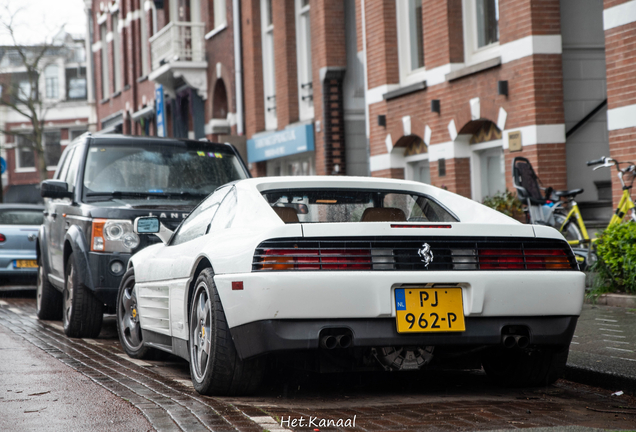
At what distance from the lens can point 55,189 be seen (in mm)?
9227

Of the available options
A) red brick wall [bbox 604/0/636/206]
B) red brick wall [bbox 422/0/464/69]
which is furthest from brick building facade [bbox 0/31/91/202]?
red brick wall [bbox 604/0/636/206]

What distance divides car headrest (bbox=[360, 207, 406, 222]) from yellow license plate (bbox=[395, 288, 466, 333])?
3.23 ft

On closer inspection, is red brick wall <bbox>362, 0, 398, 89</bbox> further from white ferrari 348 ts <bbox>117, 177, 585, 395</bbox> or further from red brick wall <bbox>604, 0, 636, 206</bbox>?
white ferrari 348 ts <bbox>117, 177, 585, 395</bbox>

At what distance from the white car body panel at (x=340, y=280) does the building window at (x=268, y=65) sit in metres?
17.2

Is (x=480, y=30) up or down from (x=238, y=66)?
down

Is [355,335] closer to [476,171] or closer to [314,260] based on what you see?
[314,260]

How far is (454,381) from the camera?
6.21 meters

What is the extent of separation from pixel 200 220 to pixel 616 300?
513 centimetres

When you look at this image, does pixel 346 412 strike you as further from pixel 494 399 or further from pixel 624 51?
pixel 624 51

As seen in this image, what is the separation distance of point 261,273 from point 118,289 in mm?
3783

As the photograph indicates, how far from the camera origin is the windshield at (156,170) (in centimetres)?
929

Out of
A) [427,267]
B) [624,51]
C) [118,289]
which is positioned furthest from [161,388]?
[624,51]

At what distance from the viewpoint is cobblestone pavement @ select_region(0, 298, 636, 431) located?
4648mm

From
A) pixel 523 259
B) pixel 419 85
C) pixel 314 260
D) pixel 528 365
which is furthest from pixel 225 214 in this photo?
pixel 419 85
